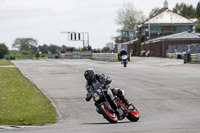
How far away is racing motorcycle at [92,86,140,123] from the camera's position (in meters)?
11.2

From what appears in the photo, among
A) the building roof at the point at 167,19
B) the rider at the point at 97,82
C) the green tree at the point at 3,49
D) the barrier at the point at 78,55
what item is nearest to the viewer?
the rider at the point at 97,82

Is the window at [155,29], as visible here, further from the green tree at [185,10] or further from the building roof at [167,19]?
the green tree at [185,10]

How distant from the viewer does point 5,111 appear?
1405 centimetres

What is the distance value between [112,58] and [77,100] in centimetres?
4708

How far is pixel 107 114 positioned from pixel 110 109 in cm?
19

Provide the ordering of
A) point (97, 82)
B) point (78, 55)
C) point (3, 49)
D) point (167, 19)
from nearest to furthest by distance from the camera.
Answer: point (97, 82), point (78, 55), point (167, 19), point (3, 49)

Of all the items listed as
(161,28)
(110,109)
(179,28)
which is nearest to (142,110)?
(110,109)

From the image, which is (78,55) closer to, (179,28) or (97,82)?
(179,28)

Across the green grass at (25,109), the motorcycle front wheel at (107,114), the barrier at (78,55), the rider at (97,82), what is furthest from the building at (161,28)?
the motorcycle front wheel at (107,114)

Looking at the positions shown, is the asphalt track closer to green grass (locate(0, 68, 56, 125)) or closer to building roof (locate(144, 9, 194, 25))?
green grass (locate(0, 68, 56, 125))

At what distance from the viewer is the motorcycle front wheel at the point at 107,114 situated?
1119 centimetres

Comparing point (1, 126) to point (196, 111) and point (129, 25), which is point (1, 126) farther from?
point (129, 25)

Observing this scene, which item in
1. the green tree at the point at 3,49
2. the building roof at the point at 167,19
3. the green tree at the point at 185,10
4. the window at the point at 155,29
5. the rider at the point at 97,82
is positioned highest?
the green tree at the point at 185,10

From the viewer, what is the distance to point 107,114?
11.2 m
